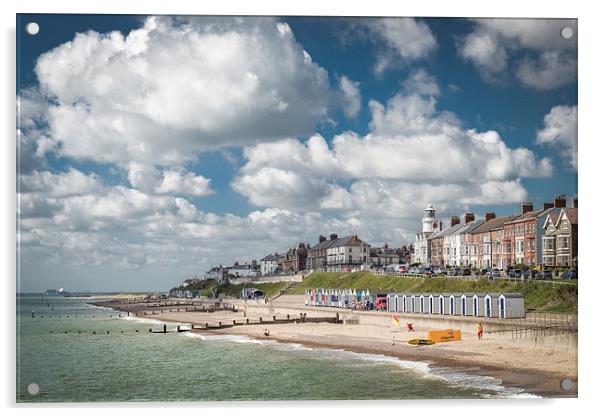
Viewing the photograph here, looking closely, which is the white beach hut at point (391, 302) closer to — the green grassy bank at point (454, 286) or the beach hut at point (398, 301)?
the beach hut at point (398, 301)

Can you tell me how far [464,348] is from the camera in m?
24.7

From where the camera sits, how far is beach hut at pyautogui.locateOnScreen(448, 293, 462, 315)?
98.7ft

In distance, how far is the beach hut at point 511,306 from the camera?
27.6 meters

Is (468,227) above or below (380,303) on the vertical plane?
above

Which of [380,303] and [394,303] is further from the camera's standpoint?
[380,303]

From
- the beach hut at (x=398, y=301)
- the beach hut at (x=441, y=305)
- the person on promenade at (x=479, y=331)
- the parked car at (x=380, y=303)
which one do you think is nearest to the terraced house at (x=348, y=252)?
the parked car at (x=380, y=303)

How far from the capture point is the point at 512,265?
42156 millimetres

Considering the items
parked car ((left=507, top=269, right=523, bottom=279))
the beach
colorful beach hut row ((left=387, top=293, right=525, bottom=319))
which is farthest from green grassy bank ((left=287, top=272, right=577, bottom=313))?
the beach

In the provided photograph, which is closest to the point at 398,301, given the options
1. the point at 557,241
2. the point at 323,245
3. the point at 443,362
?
the point at 557,241

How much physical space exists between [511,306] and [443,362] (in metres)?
6.00

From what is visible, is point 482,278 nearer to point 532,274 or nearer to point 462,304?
point 532,274

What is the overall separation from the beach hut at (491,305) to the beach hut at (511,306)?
0.50 feet
